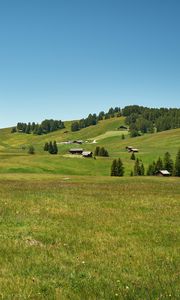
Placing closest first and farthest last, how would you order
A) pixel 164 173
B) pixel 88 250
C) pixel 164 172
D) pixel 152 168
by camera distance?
pixel 88 250 → pixel 164 173 → pixel 164 172 → pixel 152 168

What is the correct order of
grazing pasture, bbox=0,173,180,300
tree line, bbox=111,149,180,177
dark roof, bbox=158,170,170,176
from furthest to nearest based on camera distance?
tree line, bbox=111,149,180,177, dark roof, bbox=158,170,170,176, grazing pasture, bbox=0,173,180,300

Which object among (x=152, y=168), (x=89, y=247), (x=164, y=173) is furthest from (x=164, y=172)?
(x=89, y=247)

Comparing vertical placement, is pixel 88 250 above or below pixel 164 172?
above

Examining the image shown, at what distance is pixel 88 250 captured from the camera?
1686 cm

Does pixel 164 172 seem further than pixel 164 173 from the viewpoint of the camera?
Yes

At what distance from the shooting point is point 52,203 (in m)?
30.0

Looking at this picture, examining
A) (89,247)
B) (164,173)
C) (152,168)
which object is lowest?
(164,173)

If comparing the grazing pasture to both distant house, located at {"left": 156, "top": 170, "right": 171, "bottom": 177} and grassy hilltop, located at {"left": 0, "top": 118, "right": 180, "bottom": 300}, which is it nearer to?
grassy hilltop, located at {"left": 0, "top": 118, "right": 180, "bottom": 300}

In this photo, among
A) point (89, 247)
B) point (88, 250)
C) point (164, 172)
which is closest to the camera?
point (88, 250)

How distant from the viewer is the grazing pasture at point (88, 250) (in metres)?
11.4

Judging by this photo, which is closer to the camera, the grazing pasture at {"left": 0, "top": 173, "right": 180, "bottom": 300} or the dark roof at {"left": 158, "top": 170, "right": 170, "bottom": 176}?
the grazing pasture at {"left": 0, "top": 173, "right": 180, "bottom": 300}

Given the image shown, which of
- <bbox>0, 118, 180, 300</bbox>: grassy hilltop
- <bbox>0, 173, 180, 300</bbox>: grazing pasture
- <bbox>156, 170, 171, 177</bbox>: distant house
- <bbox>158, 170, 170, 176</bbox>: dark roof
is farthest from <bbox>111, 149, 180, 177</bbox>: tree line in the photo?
<bbox>0, 173, 180, 300</bbox>: grazing pasture

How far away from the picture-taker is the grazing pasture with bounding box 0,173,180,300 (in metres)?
11.4

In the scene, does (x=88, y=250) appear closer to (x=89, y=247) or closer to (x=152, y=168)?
(x=89, y=247)
